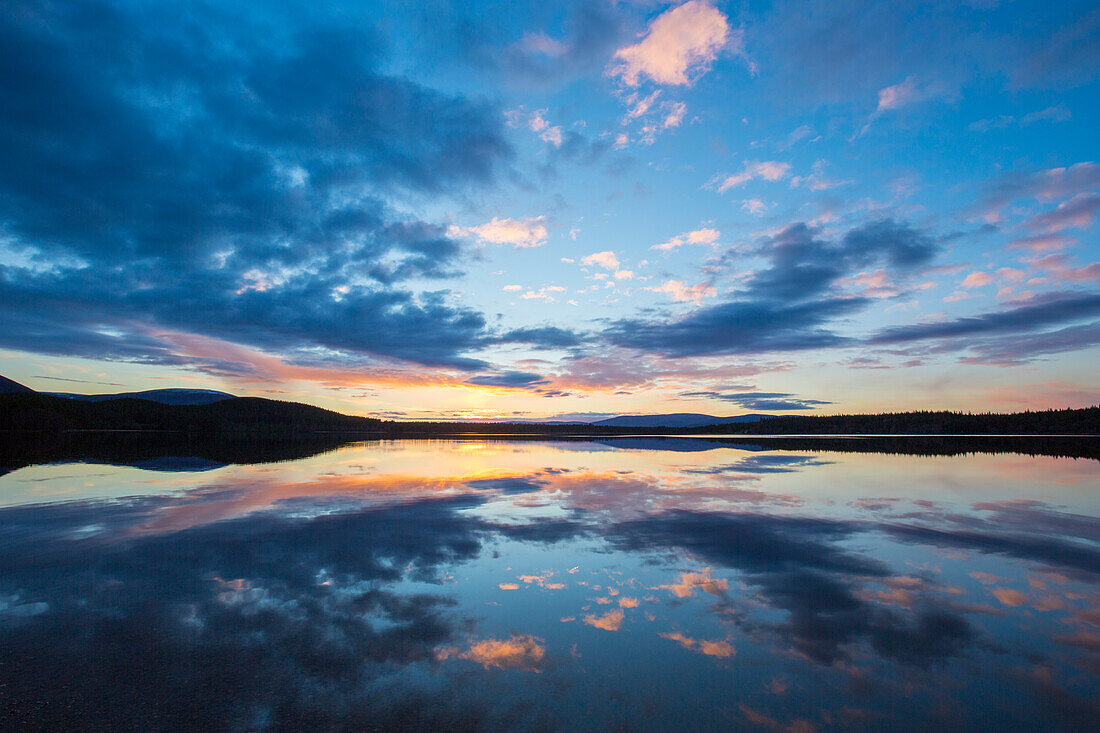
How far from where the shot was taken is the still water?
490cm

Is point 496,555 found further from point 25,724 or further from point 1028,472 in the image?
point 1028,472

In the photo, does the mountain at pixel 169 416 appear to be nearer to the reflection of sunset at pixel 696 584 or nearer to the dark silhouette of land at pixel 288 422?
the dark silhouette of land at pixel 288 422

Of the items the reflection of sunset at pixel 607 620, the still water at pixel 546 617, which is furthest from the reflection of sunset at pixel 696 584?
the reflection of sunset at pixel 607 620

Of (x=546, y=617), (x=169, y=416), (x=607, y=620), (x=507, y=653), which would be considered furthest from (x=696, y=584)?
(x=169, y=416)

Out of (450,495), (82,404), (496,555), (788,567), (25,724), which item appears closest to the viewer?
(25,724)

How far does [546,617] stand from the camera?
23.7 ft

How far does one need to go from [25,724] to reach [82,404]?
19035cm

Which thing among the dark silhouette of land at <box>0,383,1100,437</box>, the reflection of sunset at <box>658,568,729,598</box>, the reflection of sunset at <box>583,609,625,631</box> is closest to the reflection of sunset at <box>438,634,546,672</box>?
the reflection of sunset at <box>583,609,625,631</box>

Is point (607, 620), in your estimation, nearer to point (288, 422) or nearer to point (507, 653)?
point (507, 653)

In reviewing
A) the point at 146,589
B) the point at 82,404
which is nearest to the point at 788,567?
the point at 146,589

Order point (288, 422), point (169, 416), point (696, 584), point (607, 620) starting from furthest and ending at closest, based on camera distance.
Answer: point (288, 422)
point (169, 416)
point (696, 584)
point (607, 620)

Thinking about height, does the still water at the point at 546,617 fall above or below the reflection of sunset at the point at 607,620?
above

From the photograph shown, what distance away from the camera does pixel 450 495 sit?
18.7 meters

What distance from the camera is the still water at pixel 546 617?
4.90m
